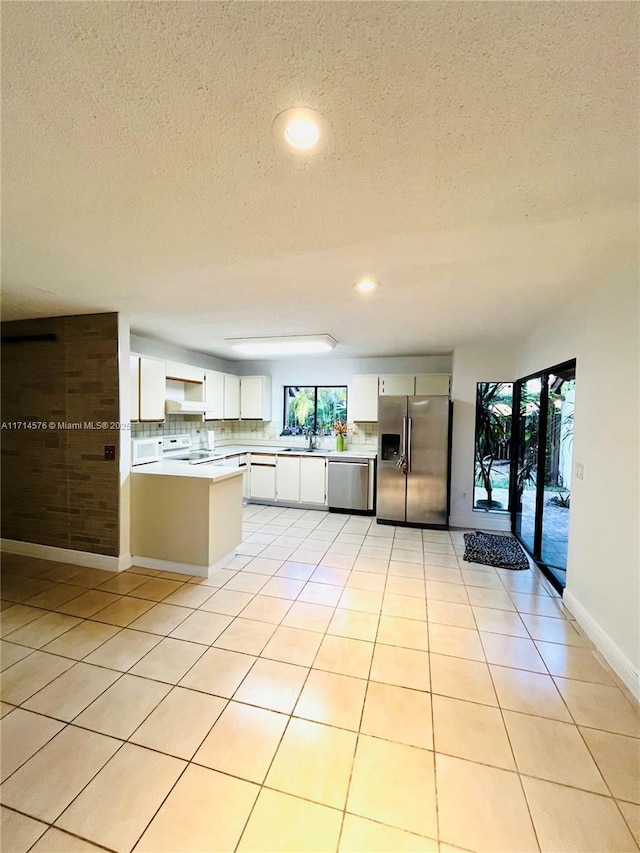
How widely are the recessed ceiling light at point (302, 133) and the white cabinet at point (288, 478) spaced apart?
4545mm

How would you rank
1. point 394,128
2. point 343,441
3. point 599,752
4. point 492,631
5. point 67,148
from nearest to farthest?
point 394,128, point 67,148, point 599,752, point 492,631, point 343,441

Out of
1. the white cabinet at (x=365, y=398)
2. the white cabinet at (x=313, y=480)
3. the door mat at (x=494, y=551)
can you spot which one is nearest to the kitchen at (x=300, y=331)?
the door mat at (x=494, y=551)

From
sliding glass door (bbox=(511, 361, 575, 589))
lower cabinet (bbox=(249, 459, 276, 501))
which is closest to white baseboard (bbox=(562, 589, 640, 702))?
sliding glass door (bbox=(511, 361, 575, 589))

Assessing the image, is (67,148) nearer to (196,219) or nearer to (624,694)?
(196,219)

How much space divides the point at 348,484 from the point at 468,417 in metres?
1.90

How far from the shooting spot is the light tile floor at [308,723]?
4.15 ft

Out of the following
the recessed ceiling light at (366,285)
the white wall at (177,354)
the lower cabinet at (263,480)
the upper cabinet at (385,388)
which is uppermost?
the recessed ceiling light at (366,285)

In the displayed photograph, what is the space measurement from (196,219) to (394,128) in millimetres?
963

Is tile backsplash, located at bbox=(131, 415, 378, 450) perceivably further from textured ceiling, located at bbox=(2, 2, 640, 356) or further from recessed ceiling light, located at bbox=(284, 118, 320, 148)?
recessed ceiling light, located at bbox=(284, 118, 320, 148)

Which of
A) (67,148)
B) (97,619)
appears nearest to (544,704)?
(97,619)

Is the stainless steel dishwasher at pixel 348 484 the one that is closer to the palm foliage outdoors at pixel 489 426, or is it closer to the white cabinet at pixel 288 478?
the white cabinet at pixel 288 478

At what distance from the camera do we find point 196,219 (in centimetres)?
161

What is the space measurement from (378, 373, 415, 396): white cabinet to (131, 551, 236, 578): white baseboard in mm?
3233

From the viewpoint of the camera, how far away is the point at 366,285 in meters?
2.42
